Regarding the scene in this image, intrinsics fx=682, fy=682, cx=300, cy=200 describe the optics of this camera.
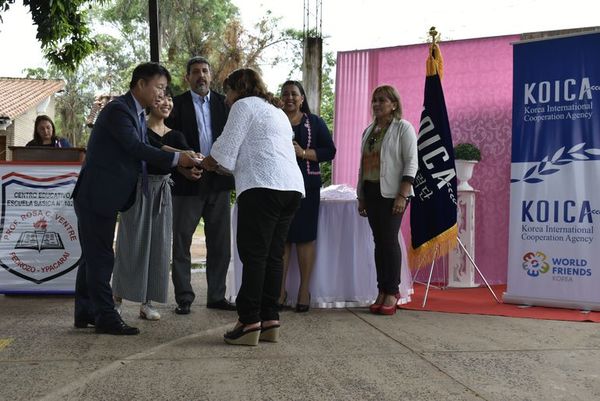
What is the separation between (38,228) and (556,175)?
4.28m

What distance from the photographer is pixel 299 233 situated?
5.16 m

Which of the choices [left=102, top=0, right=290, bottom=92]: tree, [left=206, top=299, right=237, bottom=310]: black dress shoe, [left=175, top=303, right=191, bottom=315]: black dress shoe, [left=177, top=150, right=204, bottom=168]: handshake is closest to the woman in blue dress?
[left=206, top=299, right=237, bottom=310]: black dress shoe

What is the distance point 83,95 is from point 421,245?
3996 centimetres

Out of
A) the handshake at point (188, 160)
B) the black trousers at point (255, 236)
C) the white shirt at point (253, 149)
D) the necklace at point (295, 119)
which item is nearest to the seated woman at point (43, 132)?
the necklace at point (295, 119)

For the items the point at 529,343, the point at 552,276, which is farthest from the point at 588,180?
the point at 529,343

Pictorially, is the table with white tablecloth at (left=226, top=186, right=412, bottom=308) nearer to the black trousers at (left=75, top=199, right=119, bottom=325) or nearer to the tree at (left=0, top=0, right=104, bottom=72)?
the black trousers at (left=75, top=199, right=119, bottom=325)

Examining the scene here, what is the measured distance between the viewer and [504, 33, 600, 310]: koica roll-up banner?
5340 mm

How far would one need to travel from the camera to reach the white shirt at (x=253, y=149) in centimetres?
380

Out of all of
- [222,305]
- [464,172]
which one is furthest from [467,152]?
[222,305]

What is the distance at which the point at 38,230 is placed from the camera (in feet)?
18.7

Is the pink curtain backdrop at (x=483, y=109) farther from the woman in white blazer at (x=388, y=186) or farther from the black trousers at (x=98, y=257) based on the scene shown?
the black trousers at (x=98, y=257)

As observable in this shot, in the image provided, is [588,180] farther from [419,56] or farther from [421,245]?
[419,56]

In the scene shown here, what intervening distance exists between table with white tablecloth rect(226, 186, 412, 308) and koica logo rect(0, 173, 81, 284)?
1.45 m

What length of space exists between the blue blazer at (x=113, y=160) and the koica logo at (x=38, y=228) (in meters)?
1.67
